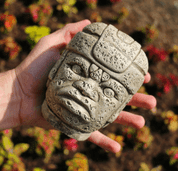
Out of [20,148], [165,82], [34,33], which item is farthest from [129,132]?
[34,33]

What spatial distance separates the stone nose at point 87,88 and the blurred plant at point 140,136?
6.57 ft

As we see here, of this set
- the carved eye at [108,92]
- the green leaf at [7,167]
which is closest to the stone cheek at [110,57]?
the carved eye at [108,92]

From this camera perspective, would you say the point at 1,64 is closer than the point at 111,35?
No

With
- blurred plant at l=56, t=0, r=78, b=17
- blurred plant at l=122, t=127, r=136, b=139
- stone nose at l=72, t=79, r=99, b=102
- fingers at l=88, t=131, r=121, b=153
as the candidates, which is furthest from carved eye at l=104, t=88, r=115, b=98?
blurred plant at l=56, t=0, r=78, b=17

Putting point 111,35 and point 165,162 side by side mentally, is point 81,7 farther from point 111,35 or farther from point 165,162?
point 165,162

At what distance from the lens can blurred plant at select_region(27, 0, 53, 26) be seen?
4.02 metres

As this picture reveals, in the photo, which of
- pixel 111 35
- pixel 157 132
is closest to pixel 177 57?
pixel 157 132

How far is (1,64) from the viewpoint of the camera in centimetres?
390

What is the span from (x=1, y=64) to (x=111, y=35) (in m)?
2.71

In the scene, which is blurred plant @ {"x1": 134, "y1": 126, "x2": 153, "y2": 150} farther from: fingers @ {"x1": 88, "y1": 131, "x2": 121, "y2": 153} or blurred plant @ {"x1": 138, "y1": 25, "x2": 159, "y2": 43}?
blurred plant @ {"x1": 138, "y1": 25, "x2": 159, "y2": 43}

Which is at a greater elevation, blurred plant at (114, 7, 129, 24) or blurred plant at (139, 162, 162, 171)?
blurred plant at (114, 7, 129, 24)

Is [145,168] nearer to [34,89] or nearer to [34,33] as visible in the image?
[34,89]

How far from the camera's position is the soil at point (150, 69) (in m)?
3.71

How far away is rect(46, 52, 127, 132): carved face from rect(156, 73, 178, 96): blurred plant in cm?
224
